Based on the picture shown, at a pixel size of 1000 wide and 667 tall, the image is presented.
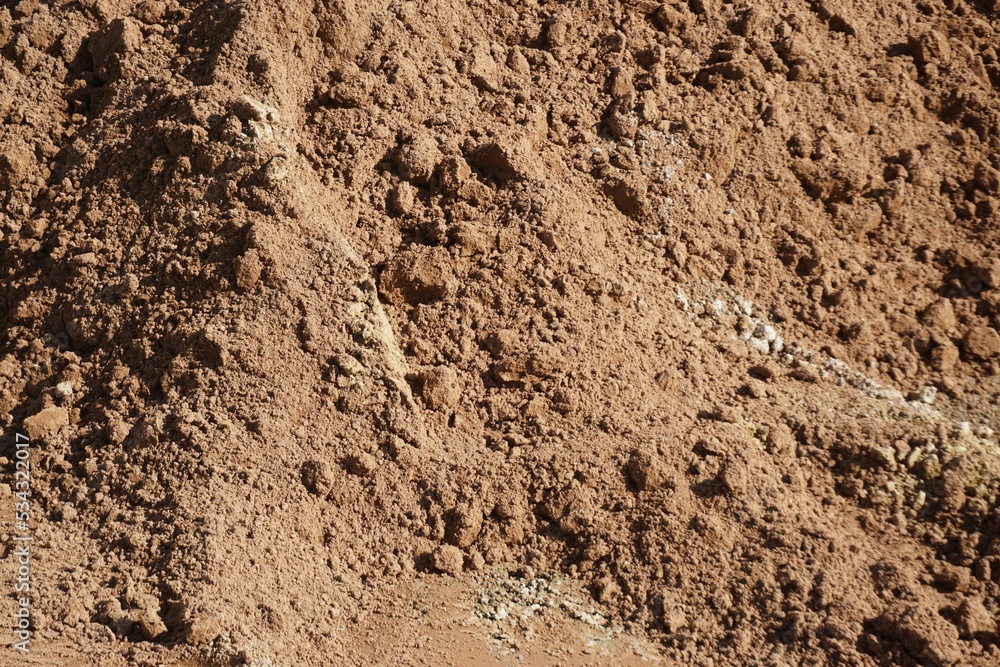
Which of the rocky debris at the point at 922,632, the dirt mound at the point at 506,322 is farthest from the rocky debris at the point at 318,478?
the rocky debris at the point at 922,632

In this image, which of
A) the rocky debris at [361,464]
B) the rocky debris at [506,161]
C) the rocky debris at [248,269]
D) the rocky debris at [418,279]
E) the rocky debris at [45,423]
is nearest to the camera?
the rocky debris at [361,464]

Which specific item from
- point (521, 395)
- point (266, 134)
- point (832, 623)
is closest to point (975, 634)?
point (832, 623)

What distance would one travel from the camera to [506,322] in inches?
203

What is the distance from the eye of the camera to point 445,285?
17.2 ft

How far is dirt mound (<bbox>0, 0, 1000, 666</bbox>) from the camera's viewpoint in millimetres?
4434

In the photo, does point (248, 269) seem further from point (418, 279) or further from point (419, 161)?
point (419, 161)

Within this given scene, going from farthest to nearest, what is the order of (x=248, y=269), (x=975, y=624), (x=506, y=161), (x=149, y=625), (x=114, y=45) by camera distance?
(x=114, y=45), (x=506, y=161), (x=248, y=269), (x=975, y=624), (x=149, y=625)

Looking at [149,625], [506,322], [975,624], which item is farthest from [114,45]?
[975,624]

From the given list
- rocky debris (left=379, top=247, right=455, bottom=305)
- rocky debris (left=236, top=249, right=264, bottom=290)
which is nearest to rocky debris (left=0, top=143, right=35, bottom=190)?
rocky debris (left=236, top=249, right=264, bottom=290)

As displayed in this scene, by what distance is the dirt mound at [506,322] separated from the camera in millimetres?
4434

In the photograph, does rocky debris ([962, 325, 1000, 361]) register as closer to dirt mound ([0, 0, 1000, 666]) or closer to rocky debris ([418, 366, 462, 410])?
dirt mound ([0, 0, 1000, 666])

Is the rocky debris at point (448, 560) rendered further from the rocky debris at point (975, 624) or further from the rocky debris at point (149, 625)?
the rocky debris at point (975, 624)

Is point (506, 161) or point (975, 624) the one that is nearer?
point (975, 624)

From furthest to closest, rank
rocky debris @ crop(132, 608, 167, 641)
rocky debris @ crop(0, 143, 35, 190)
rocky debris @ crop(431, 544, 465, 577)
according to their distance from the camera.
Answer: rocky debris @ crop(0, 143, 35, 190) < rocky debris @ crop(431, 544, 465, 577) < rocky debris @ crop(132, 608, 167, 641)
